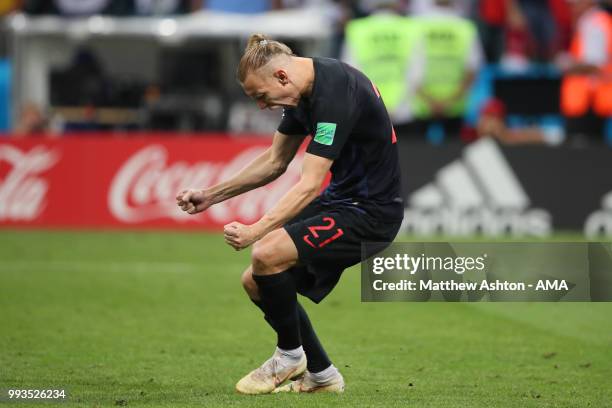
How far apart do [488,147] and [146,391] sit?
10407mm

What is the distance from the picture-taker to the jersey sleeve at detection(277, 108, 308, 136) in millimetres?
6980

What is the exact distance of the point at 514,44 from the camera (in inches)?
808

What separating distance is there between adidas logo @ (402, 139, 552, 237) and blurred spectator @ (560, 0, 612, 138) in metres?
1.89

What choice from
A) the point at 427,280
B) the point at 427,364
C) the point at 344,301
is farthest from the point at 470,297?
the point at 344,301

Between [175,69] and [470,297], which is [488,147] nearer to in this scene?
[175,69]

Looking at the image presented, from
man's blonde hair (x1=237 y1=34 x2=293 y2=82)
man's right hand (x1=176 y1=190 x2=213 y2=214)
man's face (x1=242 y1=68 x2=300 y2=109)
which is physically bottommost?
man's right hand (x1=176 y1=190 x2=213 y2=214)

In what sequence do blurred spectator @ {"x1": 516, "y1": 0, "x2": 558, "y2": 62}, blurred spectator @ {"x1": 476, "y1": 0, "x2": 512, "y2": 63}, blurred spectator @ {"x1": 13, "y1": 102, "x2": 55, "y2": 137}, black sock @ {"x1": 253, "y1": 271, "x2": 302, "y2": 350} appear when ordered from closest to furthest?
black sock @ {"x1": 253, "y1": 271, "x2": 302, "y2": 350} → blurred spectator @ {"x1": 13, "y1": 102, "x2": 55, "y2": 137} → blurred spectator @ {"x1": 476, "y1": 0, "x2": 512, "y2": 63} → blurred spectator @ {"x1": 516, "y1": 0, "x2": 558, "y2": 62}

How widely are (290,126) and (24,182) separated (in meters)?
10.1

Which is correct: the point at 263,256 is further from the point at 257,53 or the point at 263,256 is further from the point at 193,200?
the point at 257,53

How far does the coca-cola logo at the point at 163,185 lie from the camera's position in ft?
54.3

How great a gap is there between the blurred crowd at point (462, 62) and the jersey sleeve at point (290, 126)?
9996 millimetres

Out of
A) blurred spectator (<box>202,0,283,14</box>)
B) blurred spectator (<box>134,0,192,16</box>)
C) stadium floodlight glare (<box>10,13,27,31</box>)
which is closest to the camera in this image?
stadium floodlight glare (<box>10,13,27,31</box>)

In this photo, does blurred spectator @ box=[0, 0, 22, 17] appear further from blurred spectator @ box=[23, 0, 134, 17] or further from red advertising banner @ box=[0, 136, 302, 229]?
red advertising banner @ box=[0, 136, 302, 229]

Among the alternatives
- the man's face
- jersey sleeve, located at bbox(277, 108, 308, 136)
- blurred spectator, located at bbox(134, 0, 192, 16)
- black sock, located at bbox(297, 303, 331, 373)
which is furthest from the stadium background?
the man's face
